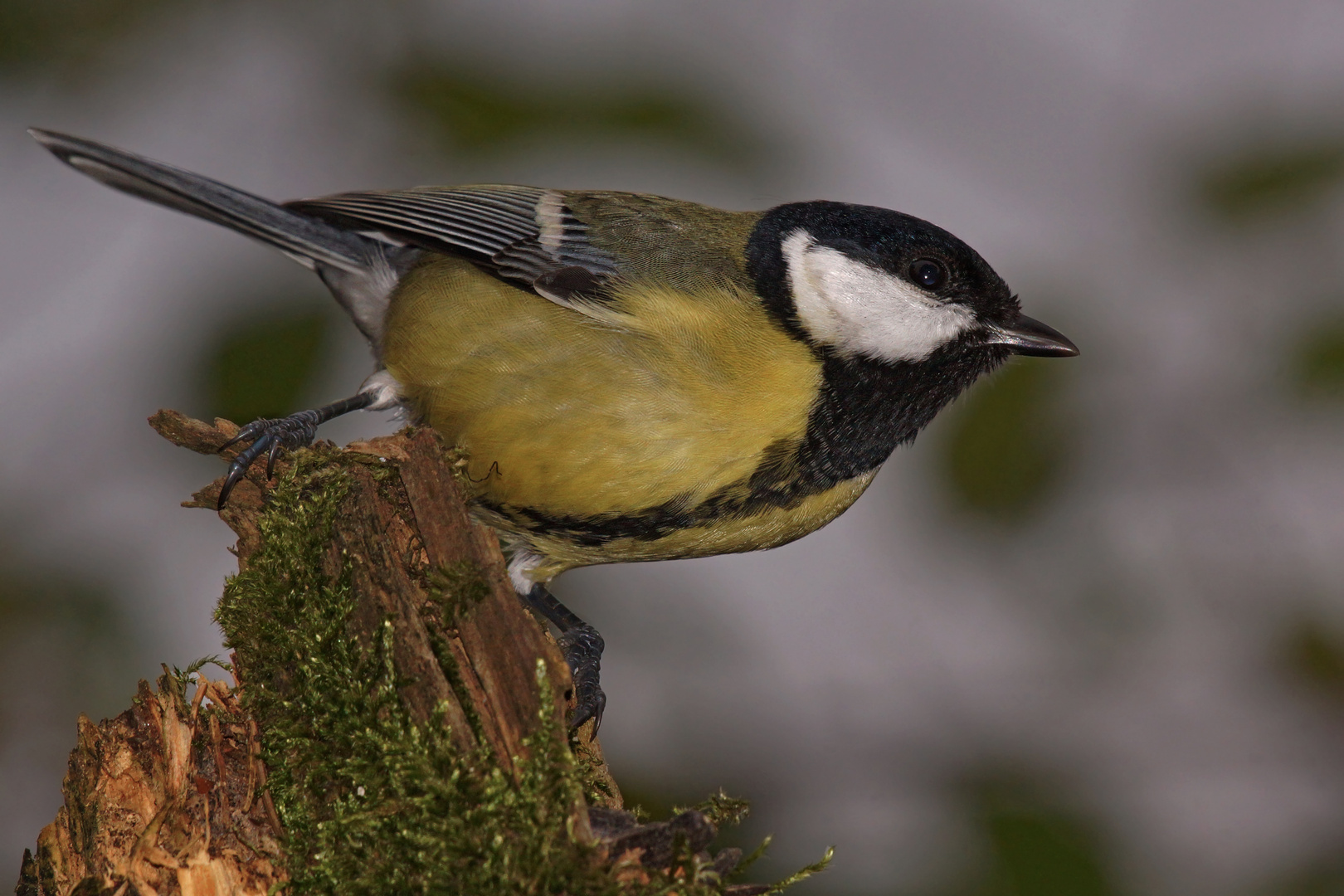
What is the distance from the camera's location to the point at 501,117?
70.0 inches

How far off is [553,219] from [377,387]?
0.47m

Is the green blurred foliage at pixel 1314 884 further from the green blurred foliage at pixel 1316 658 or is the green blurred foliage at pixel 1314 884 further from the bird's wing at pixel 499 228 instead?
the bird's wing at pixel 499 228

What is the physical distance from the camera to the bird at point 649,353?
151 centimetres

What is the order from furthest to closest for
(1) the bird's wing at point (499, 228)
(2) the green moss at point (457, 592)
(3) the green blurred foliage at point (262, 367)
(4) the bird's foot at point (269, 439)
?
1. (3) the green blurred foliage at point (262, 367)
2. (1) the bird's wing at point (499, 228)
3. (4) the bird's foot at point (269, 439)
4. (2) the green moss at point (457, 592)

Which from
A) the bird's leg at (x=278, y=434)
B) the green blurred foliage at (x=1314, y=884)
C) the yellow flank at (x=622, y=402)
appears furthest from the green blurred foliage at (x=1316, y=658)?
the bird's leg at (x=278, y=434)

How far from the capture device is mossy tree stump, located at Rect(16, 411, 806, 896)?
916 mm

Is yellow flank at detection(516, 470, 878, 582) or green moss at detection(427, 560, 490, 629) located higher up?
yellow flank at detection(516, 470, 878, 582)

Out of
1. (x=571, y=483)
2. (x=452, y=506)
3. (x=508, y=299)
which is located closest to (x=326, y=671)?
(x=452, y=506)

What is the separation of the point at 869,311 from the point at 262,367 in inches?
44.4

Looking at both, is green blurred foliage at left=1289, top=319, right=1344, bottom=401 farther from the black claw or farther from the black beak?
the black claw

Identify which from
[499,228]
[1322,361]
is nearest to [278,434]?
[499,228]

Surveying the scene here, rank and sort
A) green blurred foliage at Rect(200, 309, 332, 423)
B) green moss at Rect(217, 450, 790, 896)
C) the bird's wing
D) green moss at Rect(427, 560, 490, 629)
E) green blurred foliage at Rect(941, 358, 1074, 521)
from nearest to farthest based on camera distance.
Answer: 1. green moss at Rect(217, 450, 790, 896)
2. green moss at Rect(427, 560, 490, 629)
3. the bird's wing
4. green blurred foliage at Rect(200, 309, 332, 423)
5. green blurred foliage at Rect(941, 358, 1074, 521)

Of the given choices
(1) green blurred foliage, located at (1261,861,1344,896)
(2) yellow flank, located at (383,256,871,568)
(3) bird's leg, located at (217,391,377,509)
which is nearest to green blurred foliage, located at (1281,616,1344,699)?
(1) green blurred foliage, located at (1261,861,1344,896)

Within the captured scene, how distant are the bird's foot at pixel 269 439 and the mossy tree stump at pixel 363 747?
183 mm
